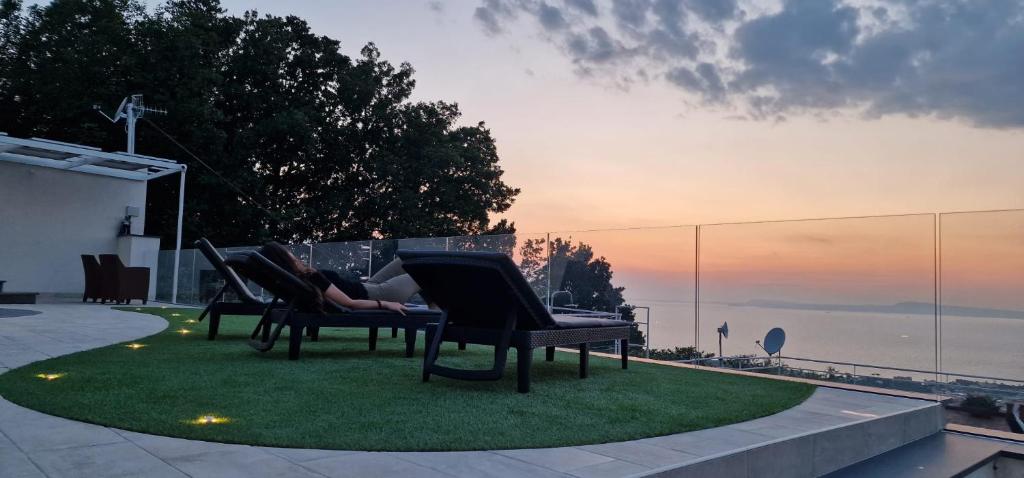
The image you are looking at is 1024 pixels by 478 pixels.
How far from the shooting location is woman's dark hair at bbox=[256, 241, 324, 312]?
5.32 metres

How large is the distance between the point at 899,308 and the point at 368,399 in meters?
4.73

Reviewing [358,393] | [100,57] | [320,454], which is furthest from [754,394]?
[100,57]

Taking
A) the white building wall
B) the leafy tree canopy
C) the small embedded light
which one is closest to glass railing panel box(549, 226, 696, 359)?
the small embedded light

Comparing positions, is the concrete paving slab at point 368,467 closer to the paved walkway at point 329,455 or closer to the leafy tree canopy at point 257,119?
the paved walkway at point 329,455

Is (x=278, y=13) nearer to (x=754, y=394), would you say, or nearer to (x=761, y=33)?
(x=761, y=33)

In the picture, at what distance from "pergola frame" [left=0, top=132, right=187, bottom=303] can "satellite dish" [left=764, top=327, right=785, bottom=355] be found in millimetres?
11986

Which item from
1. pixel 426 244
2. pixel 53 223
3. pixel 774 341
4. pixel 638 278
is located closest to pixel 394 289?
pixel 638 278

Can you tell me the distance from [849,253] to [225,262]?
6169 millimetres

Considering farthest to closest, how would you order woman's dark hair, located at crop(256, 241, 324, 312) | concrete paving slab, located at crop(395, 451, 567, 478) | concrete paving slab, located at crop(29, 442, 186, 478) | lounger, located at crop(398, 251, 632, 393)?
1. woman's dark hair, located at crop(256, 241, 324, 312)
2. lounger, located at crop(398, 251, 632, 393)
3. concrete paving slab, located at crop(395, 451, 567, 478)
4. concrete paving slab, located at crop(29, 442, 186, 478)

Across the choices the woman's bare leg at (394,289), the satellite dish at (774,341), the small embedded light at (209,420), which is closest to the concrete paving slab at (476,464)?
the small embedded light at (209,420)

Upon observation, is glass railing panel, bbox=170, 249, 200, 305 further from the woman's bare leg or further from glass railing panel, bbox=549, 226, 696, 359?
glass railing panel, bbox=549, 226, 696, 359

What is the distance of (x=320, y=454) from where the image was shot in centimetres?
256

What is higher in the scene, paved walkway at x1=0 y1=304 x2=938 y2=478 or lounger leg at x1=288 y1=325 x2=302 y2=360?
lounger leg at x1=288 y1=325 x2=302 y2=360

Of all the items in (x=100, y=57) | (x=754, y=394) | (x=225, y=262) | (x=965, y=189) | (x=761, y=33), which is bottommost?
(x=754, y=394)
